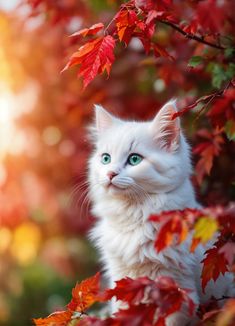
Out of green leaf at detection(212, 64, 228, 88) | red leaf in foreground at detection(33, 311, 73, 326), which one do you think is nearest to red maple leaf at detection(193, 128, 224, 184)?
green leaf at detection(212, 64, 228, 88)

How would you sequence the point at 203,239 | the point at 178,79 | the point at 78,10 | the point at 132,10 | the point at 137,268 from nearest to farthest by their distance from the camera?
the point at 203,239, the point at 132,10, the point at 137,268, the point at 178,79, the point at 78,10

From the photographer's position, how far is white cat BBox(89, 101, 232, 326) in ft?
6.37

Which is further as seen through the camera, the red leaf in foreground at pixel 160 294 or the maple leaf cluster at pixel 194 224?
the red leaf in foreground at pixel 160 294

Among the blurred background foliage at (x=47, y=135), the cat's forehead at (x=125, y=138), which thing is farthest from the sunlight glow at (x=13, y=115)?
the cat's forehead at (x=125, y=138)

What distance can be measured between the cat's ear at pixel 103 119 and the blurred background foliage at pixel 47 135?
3.49 feet

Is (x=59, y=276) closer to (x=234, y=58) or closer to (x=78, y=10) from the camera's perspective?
(x=78, y=10)

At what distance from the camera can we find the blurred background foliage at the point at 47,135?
13.0 ft

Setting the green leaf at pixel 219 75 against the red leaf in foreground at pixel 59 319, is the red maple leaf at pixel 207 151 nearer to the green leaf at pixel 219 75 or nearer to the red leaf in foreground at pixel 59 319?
the green leaf at pixel 219 75

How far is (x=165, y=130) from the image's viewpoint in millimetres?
2057

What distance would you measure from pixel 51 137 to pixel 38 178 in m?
0.42

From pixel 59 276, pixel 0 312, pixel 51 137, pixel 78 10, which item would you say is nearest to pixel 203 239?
pixel 78 10

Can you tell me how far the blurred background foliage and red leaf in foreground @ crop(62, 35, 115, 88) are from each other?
163 cm

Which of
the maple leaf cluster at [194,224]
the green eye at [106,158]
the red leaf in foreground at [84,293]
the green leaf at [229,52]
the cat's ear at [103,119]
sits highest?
the cat's ear at [103,119]

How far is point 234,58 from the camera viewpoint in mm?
2119
